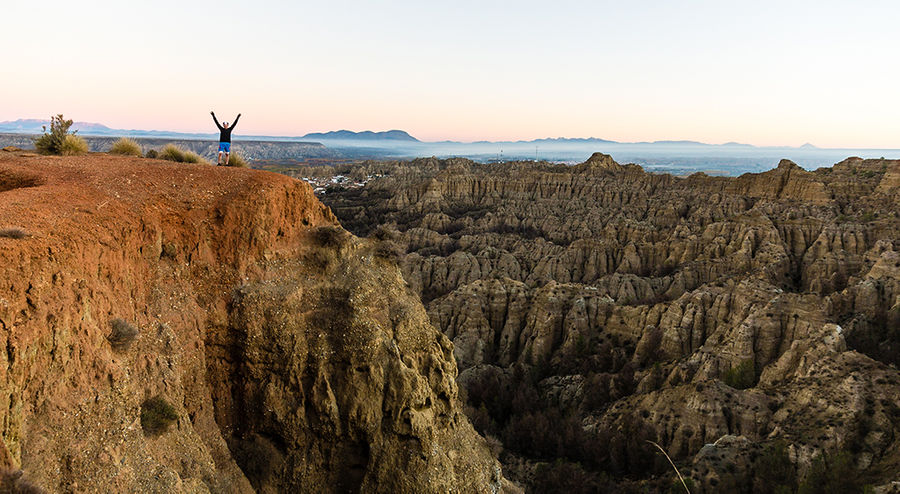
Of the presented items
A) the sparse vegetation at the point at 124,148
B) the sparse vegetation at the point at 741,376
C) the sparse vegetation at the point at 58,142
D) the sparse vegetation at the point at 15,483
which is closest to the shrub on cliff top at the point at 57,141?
the sparse vegetation at the point at 58,142

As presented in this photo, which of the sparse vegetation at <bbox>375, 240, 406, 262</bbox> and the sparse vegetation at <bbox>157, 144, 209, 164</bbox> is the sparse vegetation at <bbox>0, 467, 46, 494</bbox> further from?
the sparse vegetation at <bbox>157, 144, 209, 164</bbox>

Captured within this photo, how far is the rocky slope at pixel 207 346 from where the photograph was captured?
21.0ft

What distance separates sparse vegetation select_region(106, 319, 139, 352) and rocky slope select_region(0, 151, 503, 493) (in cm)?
2

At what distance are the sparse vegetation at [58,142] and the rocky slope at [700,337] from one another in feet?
32.8

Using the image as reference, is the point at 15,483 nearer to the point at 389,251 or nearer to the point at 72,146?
the point at 389,251

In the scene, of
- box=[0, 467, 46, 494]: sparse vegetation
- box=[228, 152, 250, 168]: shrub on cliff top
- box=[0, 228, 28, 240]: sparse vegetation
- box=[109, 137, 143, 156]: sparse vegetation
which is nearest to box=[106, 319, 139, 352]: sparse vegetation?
box=[0, 228, 28, 240]: sparse vegetation

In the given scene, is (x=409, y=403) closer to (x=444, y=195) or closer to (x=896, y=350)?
(x=896, y=350)

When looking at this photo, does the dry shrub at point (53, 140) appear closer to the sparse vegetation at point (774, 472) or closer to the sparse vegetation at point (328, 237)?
the sparse vegetation at point (328, 237)

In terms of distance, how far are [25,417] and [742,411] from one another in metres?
21.9

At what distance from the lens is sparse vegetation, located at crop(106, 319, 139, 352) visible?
7.58 meters

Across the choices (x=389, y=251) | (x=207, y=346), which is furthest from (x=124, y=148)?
(x=207, y=346)

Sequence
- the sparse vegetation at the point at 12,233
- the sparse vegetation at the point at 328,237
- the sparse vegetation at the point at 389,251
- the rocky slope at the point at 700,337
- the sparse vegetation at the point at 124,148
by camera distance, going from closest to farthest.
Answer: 1. the sparse vegetation at the point at 12,233
2. the sparse vegetation at the point at 328,237
3. the sparse vegetation at the point at 389,251
4. the rocky slope at the point at 700,337
5. the sparse vegetation at the point at 124,148

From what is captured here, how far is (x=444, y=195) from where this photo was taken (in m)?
98.4

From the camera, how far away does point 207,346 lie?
9820mm
